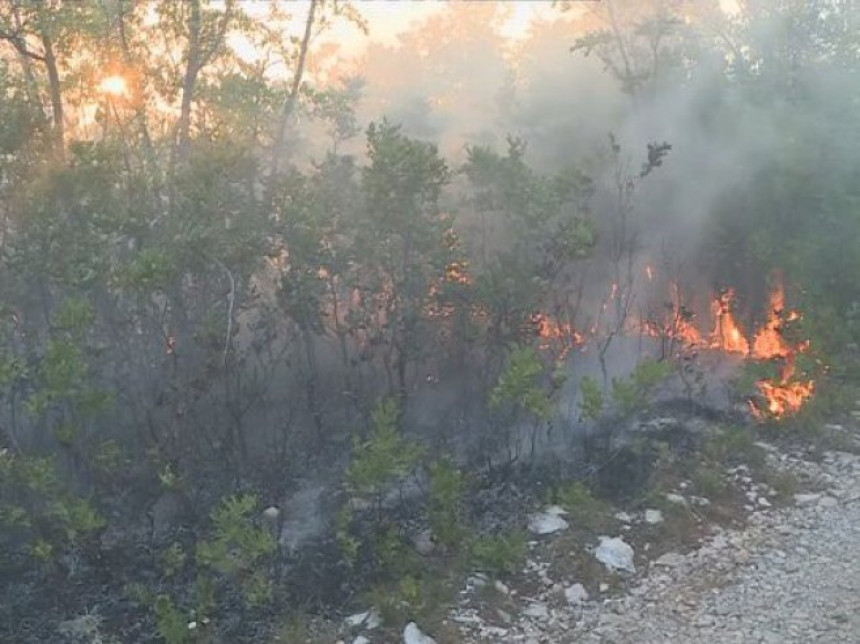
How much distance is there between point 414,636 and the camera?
5328mm

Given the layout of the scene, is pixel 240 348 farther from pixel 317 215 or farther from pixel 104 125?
pixel 104 125

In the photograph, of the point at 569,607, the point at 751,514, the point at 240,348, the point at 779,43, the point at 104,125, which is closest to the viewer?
the point at 569,607

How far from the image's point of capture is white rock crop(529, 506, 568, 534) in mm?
6465

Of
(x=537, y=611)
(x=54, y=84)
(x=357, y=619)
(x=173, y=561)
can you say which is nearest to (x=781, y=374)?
(x=537, y=611)

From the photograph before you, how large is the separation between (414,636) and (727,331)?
6139 mm

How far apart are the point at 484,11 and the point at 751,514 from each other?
24.5 metres

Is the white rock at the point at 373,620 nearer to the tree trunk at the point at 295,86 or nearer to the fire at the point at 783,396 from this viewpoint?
the fire at the point at 783,396

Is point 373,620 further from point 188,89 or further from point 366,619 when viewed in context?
point 188,89

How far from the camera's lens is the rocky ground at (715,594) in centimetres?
538

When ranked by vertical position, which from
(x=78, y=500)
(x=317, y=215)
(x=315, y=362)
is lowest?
(x=78, y=500)

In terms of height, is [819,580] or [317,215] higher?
[317,215]

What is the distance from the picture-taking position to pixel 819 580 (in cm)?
579

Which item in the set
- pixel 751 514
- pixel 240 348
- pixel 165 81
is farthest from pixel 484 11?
pixel 751 514

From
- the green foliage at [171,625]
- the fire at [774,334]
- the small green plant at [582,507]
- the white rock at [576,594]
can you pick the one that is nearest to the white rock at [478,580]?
the white rock at [576,594]
